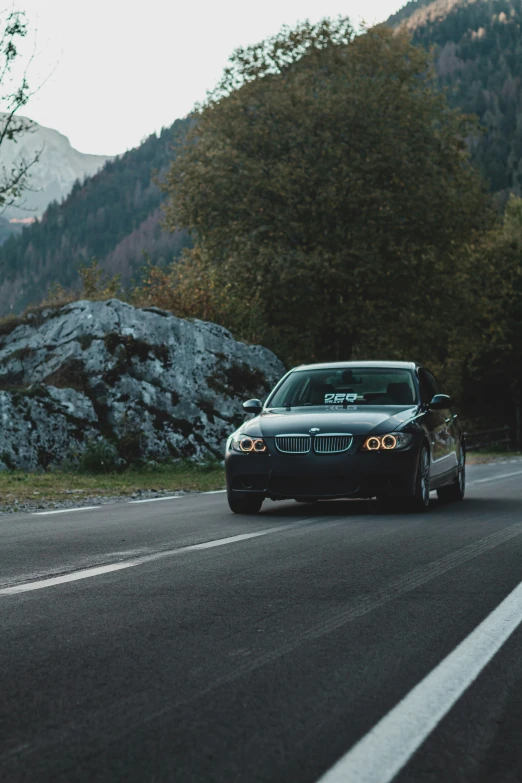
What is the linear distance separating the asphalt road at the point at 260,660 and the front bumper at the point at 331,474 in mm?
2208

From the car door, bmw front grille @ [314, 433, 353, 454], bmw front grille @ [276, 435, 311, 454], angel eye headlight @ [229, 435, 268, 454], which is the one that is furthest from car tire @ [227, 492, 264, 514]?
the car door

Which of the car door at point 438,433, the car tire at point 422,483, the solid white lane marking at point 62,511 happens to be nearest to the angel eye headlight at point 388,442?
A: the car tire at point 422,483

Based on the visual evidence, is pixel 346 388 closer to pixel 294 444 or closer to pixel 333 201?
pixel 294 444

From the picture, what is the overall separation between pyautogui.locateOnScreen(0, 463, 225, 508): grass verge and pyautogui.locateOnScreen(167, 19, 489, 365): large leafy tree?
10.7 m

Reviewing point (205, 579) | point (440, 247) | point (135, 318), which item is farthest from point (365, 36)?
point (205, 579)

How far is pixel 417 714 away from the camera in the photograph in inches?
144

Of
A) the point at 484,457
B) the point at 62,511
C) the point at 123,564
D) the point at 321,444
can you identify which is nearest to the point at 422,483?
the point at 321,444

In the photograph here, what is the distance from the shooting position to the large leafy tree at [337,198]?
102ft

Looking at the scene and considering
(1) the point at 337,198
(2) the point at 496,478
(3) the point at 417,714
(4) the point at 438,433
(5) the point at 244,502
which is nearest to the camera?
(3) the point at 417,714

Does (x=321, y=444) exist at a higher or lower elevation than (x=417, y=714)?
higher

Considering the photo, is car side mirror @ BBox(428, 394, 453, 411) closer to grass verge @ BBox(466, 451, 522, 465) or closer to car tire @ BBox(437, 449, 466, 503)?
car tire @ BBox(437, 449, 466, 503)

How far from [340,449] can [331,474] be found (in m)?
0.27

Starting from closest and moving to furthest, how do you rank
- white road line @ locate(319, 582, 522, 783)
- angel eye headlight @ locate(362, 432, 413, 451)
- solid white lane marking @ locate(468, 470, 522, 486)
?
white road line @ locate(319, 582, 522, 783) → angel eye headlight @ locate(362, 432, 413, 451) → solid white lane marking @ locate(468, 470, 522, 486)

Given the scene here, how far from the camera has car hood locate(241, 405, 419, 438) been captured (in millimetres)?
11153
